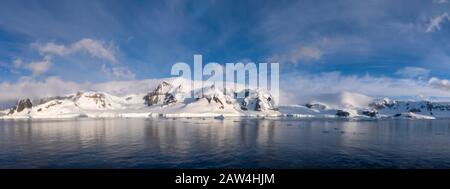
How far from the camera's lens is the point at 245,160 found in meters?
30.0

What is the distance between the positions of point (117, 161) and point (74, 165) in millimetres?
3535
